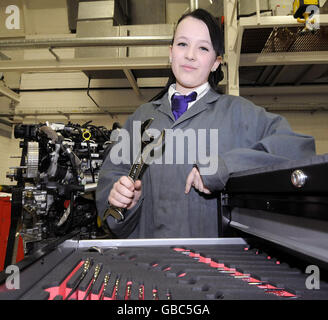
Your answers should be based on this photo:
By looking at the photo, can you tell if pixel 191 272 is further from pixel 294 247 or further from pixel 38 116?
pixel 38 116

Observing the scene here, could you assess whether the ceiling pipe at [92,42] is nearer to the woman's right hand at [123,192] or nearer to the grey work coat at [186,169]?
the grey work coat at [186,169]

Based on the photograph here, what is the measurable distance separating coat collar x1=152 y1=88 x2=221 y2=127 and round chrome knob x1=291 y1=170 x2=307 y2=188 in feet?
2.03

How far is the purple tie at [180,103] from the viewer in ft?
3.36

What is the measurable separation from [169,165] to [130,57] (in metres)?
2.18

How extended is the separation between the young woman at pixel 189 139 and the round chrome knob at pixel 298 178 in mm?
485

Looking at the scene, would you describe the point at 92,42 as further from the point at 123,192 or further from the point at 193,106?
the point at 123,192

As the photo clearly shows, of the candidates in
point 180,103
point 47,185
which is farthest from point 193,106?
point 47,185

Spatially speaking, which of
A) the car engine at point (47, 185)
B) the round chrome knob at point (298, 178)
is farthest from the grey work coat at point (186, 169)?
the car engine at point (47, 185)

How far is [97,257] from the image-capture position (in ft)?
1.85

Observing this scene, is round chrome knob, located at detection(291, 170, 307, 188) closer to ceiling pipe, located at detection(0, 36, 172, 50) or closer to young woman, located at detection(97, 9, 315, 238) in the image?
young woman, located at detection(97, 9, 315, 238)

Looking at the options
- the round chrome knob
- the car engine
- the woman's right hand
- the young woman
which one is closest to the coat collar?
the young woman

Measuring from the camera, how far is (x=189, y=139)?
3.18 ft

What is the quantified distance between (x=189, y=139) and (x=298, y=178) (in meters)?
0.62

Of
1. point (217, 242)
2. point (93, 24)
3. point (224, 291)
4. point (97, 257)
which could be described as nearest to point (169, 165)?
point (217, 242)
